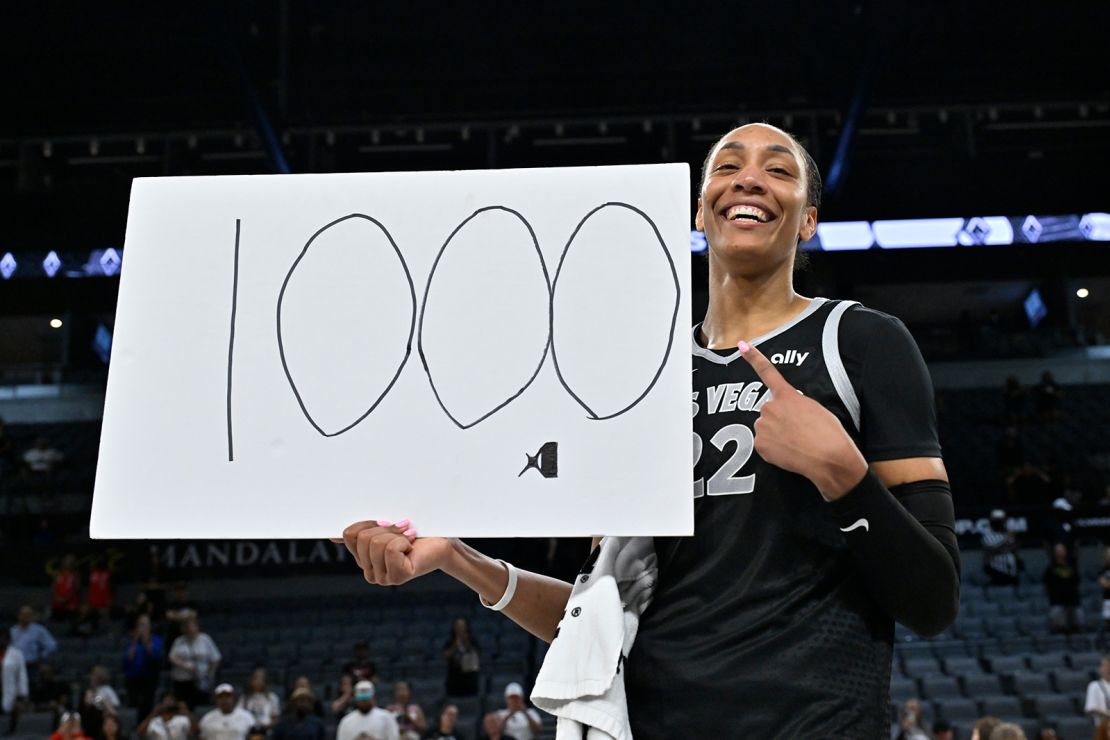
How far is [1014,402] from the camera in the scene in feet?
57.5

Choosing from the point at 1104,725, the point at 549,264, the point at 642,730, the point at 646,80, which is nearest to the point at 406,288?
the point at 549,264

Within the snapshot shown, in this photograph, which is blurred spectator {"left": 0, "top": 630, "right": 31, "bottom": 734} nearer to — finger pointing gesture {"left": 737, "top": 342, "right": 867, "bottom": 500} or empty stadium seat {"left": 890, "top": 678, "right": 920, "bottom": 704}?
empty stadium seat {"left": 890, "top": 678, "right": 920, "bottom": 704}

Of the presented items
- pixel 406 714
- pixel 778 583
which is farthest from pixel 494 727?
pixel 778 583

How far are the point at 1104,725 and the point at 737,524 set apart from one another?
7.06 meters

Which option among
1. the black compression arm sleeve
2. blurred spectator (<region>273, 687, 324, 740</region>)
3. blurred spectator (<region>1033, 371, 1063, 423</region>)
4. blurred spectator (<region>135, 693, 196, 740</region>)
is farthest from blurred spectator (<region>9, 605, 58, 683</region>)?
blurred spectator (<region>1033, 371, 1063, 423</region>)

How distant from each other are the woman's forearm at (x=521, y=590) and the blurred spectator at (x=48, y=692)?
1000 cm

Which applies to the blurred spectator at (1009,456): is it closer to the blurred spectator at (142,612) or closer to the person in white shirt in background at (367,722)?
the person in white shirt in background at (367,722)

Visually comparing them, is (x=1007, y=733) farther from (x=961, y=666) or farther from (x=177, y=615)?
(x=177, y=615)

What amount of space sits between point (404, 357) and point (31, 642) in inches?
446

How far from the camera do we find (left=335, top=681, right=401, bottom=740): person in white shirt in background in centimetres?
830

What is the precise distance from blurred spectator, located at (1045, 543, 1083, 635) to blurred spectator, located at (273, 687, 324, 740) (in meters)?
7.41

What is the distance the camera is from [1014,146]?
52.9 ft

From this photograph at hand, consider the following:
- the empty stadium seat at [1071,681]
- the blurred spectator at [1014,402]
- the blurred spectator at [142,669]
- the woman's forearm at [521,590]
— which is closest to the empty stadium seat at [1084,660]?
the empty stadium seat at [1071,681]

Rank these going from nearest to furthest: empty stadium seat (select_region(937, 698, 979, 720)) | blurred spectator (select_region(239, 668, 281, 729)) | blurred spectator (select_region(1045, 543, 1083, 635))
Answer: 1. empty stadium seat (select_region(937, 698, 979, 720))
2. blurred spectator (select_region(239, 668, 281, 729))
3. blurred spectator (select_region(1045, 543, 1083, 635))
